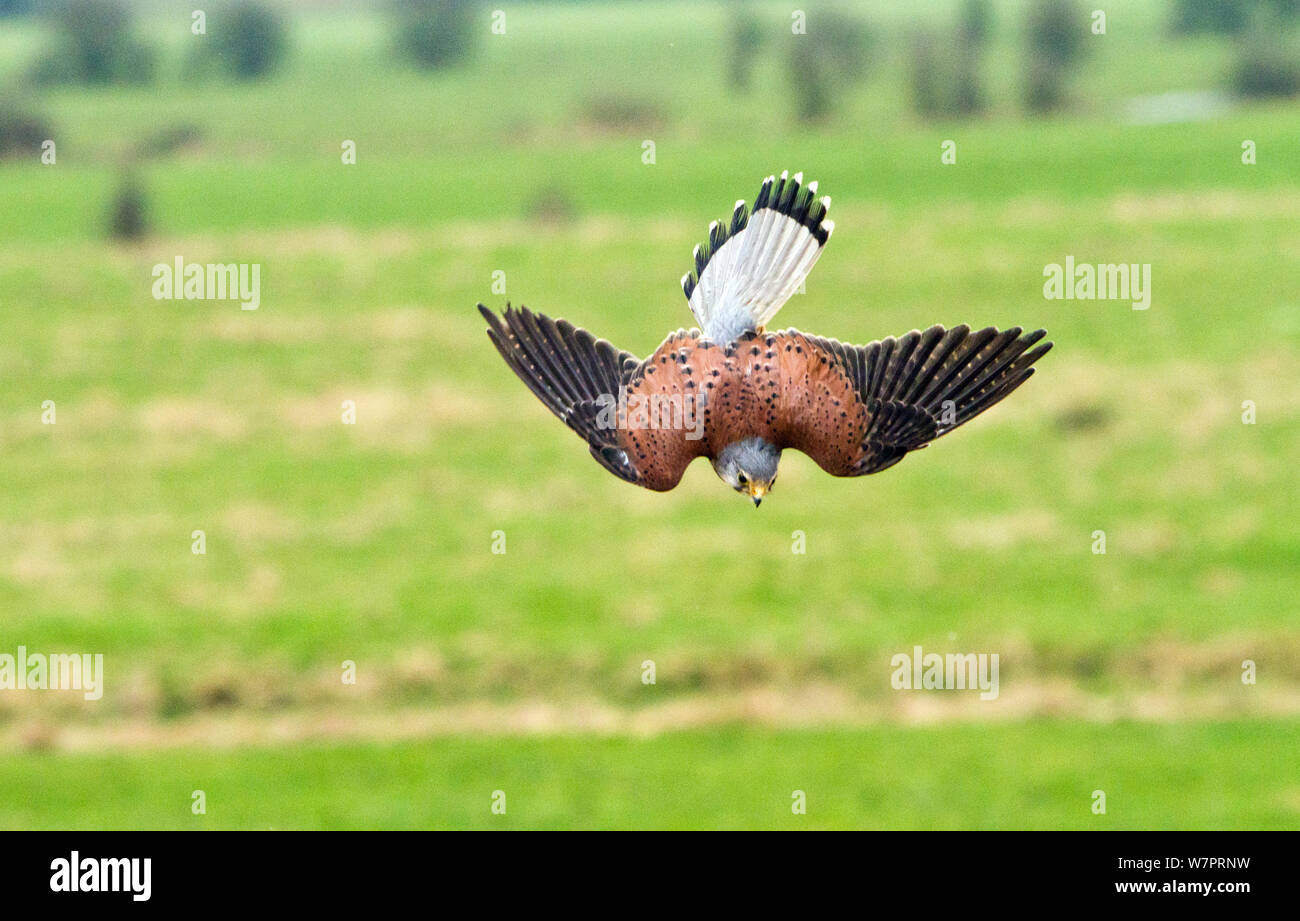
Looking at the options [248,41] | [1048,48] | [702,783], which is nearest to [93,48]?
[248,41]

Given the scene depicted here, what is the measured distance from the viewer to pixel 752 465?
351cm

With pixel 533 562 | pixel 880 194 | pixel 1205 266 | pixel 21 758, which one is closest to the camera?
pixel 880 194

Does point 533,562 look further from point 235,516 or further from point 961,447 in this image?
point 961,447

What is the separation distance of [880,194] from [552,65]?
55404 mm

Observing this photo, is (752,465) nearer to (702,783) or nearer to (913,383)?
(913,383)


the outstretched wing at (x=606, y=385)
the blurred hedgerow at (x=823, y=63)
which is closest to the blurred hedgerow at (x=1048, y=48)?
the blurred hedgerow at (x=823, y=63)

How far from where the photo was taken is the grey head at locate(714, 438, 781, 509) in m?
3.50

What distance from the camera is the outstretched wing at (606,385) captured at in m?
3.48

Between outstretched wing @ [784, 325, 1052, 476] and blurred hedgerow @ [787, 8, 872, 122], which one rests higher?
blurred hedgerow @ [787, 8, 872, 122]

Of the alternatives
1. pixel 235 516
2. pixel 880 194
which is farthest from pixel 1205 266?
pixel 880 194

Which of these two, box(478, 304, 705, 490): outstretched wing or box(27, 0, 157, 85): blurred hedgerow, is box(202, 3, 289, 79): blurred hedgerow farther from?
box(478, 304, 705, 490): outstretched wing

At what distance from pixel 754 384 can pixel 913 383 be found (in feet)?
1.13

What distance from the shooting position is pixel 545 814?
40062mm

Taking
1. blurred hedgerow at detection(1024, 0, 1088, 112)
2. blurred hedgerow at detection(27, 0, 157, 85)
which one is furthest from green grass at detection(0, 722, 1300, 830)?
blurred hedgerow at detection(1024, 0, 1088, 112)
